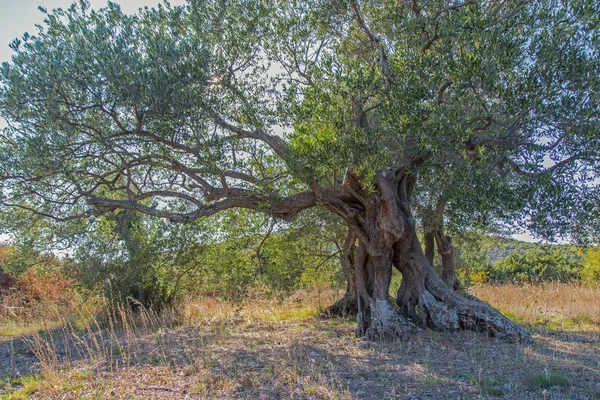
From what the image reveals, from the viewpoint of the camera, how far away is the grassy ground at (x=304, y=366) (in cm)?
474

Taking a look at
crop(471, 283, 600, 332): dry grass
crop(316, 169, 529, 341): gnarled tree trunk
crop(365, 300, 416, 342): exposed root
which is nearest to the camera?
crop(365, 300, 416, 342): exposed root

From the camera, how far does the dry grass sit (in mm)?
10023

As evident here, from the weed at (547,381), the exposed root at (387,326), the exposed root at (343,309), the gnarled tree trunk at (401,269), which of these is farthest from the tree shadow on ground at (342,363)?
the exposed root at (343,309)

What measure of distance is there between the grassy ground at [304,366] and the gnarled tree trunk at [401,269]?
34 cm

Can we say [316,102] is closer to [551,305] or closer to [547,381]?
[547,381]

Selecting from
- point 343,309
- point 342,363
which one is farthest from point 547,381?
point 343,309

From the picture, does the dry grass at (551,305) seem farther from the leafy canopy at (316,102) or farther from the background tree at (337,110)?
the leafy canopy at (316,102)

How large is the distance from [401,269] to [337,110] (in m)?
3.91

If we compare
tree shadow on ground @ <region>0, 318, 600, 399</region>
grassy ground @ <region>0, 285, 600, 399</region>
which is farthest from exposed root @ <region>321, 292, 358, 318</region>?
tree shadow on ground @ <region>0, 318, 600, 399</region>

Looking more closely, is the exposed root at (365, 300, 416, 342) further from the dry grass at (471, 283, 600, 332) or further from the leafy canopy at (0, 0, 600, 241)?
the dry grass at (471, 283, 600, 332)

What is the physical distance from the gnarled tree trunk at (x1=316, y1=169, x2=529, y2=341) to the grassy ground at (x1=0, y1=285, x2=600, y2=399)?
1.12ft

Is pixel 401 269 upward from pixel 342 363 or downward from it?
upward

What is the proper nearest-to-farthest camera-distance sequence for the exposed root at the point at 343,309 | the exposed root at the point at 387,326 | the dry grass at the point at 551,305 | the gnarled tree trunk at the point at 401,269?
the exposed root at the point at 387,326
the gnarled tree trunk at the point at 401,269
the dry grass at the point at 551,305
the exposed root at the point at 343,309

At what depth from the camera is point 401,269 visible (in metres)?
8.55
